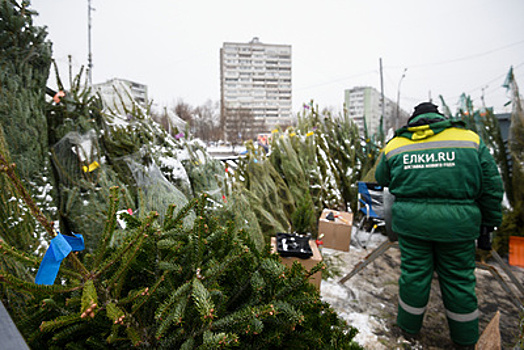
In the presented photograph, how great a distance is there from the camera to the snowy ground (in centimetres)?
236

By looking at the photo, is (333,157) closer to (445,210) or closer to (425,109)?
(425,109)

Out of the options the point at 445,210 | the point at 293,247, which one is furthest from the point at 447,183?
the point at 293,247

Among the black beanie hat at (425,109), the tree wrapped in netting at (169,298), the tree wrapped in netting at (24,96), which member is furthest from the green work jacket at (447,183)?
the tree wrapped in netting at (24,96)

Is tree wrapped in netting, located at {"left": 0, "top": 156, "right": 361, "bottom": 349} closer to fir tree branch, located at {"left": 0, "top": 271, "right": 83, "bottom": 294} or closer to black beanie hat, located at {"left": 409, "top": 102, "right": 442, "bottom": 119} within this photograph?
fir tree branch, located at {"left": 0, "top": 271, "right": 83, "bottom": 294}

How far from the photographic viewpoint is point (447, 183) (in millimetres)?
2182

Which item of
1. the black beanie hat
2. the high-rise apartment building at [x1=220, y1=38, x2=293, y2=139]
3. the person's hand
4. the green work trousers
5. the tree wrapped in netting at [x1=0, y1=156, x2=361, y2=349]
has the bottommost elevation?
the green work trousers

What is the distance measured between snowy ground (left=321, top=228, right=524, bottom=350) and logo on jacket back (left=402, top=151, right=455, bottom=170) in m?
1.54

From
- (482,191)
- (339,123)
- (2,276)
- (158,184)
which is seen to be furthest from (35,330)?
(339,123)

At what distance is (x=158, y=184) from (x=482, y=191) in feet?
8.92

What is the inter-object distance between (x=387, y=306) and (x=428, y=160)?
166 centimetres

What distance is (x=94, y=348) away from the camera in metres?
0.73

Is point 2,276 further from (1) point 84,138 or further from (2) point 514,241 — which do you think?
(2) point 514,241

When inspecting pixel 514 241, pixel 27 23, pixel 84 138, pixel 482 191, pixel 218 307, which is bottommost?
pixel 514 241

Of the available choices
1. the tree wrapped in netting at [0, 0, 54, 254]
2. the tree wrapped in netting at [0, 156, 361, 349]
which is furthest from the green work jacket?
the tree wrapped in netting at [0, 0, 54, 254]
